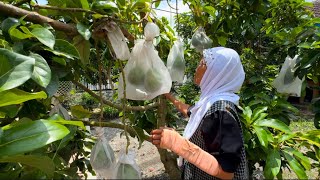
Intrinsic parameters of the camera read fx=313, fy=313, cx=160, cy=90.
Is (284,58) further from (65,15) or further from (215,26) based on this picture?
(65,15)

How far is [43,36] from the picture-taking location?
760mm

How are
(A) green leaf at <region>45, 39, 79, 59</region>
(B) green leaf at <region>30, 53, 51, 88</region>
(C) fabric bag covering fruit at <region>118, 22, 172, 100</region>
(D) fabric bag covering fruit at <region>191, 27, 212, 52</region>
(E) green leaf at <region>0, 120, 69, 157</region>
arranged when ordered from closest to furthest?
(E) green leaf at <region>0, 120, 69, 157</region> < (B) green leaf at <region>30, 53, 51, 88</region> < (A) green leaf at <region>45, 39, 79, 59</region> < (C) fabric bag covering fruit at <region>118, 22, 172, 100</region> < (D) fabric bag covering fruit at <region>191, 27, 212, 52</region>

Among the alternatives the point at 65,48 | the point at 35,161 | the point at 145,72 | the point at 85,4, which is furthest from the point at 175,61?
the point at 35,161

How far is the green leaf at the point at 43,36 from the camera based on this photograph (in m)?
0.75

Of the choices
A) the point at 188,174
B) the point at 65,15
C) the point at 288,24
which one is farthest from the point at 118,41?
the point at 288,24

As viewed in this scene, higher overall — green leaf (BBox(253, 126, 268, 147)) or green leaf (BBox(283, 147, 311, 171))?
green leaf (BBox(253, 126, 268, 147))

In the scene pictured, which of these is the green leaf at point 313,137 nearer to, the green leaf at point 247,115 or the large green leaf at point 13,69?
the green leaf at point 247,115

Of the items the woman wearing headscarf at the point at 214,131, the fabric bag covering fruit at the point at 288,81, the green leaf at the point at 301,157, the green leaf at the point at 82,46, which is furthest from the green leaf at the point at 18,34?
the fabric bag covering fruit at the point at 288,81

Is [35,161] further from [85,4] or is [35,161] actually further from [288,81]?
[288,81]

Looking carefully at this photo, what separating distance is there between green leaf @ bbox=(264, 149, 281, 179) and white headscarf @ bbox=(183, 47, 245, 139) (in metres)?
0.27

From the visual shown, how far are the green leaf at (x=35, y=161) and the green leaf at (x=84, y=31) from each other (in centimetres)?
41

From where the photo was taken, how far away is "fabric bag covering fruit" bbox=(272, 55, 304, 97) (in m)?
1.82

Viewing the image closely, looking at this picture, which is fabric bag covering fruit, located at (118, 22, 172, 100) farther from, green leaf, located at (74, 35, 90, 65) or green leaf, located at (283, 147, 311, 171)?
green leaf, located at (283, 147, 311, 171)

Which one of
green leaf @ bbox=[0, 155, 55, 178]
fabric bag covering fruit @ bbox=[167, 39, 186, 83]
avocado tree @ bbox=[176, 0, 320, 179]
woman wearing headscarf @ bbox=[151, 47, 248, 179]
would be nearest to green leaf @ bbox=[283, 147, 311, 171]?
avocado tree @ bbox=[176, 0, 320, 179]
